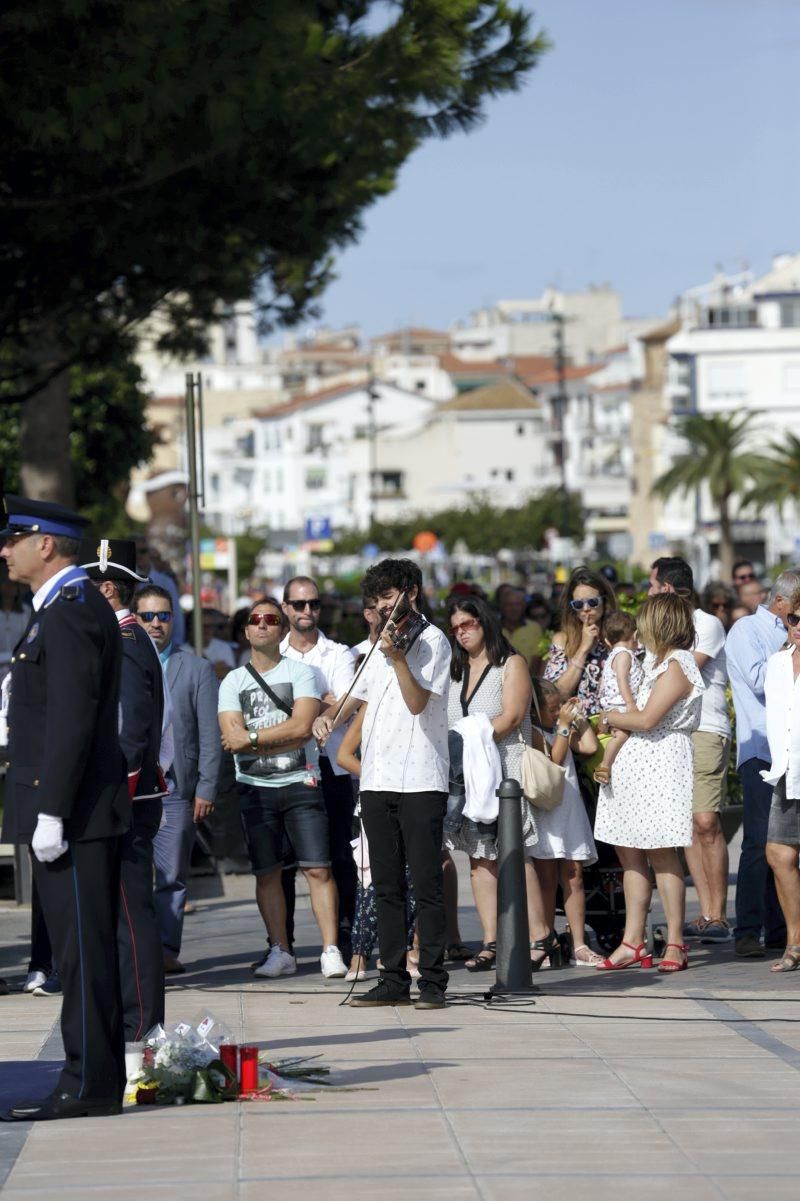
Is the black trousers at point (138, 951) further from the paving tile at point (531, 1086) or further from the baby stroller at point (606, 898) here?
the baby stroller at point (606, 898)

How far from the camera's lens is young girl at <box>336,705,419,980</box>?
10.5 metres

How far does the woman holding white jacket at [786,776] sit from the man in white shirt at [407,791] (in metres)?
1.69

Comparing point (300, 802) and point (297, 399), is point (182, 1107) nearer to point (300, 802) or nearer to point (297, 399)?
point (300, 802)

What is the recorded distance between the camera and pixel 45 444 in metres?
20.5

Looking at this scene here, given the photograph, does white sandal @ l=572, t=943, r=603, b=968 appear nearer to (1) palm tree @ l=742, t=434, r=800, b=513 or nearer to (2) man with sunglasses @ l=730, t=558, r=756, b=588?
(2) man with sunglasses @ l=730, t=558, r=756, b=588

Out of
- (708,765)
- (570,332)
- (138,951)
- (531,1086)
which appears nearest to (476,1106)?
(531,1086)

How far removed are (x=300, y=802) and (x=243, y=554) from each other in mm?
97311

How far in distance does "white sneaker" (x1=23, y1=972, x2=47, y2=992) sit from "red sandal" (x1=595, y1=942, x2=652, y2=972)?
8.79 ft

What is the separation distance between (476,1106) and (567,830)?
12.8 ft

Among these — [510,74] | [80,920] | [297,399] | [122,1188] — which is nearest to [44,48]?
[510,74]

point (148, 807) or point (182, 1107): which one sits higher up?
point (148, 807)

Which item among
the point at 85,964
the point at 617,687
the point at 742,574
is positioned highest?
the point at 742,574

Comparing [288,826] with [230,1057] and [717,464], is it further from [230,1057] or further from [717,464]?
[717,464]

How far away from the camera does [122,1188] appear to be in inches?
239
